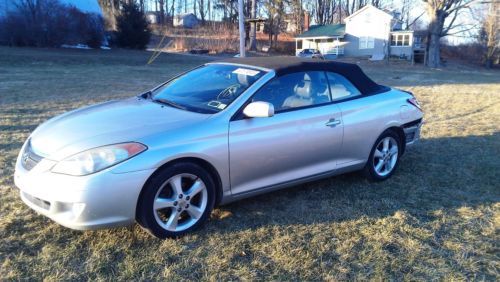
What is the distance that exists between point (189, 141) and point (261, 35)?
61.5 meters

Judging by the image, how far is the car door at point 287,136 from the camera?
3.81m

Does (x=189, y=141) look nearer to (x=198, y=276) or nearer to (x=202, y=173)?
(x=202, y=173)

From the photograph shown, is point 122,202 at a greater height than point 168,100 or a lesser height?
lesser

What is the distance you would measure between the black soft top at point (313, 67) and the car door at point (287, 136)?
0.26ft

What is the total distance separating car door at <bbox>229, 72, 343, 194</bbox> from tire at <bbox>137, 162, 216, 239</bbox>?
0.30m

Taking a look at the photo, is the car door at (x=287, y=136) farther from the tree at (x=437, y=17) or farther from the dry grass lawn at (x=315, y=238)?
the tree at (x=437, y=17)

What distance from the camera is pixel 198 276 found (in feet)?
10.1

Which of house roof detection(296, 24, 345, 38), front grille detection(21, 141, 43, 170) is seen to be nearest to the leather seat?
front grille detection(21, 141, 43, 170)

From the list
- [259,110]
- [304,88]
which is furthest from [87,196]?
[304,88]

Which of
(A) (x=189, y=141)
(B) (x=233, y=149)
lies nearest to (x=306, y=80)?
(B) (x=233, y=149)

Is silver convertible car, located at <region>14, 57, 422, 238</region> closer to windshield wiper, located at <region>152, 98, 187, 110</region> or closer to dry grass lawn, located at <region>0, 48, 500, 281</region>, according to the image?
windshield wiper, located at <region>152, 98, 187, 110</region>

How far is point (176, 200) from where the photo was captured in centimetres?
350

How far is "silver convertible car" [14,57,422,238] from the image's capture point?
318 centimetres

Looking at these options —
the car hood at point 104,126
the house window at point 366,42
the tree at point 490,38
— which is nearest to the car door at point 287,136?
the car hood at point 104,126
